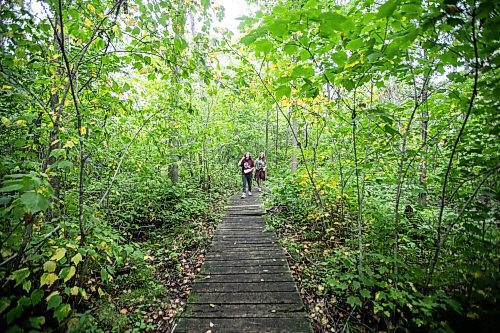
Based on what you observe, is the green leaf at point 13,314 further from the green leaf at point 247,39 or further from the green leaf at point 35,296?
the green leaf at point 247,39

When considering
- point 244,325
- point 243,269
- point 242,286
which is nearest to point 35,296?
point 244,325

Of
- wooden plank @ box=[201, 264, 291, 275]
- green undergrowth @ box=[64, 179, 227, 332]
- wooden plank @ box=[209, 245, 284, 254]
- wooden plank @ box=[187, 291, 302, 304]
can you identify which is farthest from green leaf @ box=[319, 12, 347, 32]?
wooden plank @ box=[209, 245, 284, 254]

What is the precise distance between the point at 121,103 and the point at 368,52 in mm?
3302

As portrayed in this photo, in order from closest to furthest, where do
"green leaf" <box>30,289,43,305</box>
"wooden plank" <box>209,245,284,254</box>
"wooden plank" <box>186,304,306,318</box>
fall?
"green leaf" <box>30,289,43,305</box> → "wooden plank" <box>186,304,306,318</box> → "wooden plank" <box>209,245,284,254</box>

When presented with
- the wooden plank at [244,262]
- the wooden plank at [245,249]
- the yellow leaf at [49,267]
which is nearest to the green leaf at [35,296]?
the yellow leaf at [49,267]

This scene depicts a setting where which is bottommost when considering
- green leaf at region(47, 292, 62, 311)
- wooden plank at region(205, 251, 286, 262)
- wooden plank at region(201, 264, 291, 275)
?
wooden plank at region(201, 264, 291, 275)

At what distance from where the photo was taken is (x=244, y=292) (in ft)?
12.0

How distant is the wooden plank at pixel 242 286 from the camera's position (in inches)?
147

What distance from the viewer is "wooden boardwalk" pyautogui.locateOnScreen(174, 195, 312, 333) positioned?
304 cm

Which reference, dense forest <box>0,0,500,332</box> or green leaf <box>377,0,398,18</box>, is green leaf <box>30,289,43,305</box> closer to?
dense forest <box>0,0,500,332</box>

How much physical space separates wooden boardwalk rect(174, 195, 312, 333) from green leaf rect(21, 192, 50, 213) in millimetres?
2380

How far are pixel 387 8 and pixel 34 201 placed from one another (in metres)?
2.87

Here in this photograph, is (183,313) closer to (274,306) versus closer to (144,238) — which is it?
(274,306)

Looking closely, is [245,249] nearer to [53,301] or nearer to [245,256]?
[245,256]
